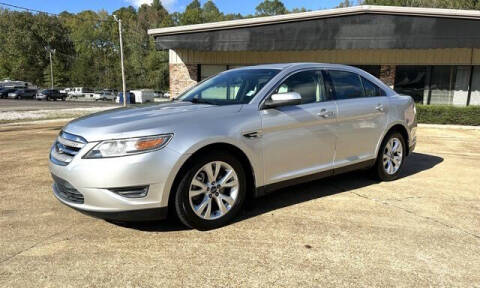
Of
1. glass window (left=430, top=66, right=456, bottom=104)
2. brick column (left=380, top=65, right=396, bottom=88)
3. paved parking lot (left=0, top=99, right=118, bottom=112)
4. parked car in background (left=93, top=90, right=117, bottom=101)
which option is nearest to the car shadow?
brick column (left=380, top=65, right=396, bottom=88)

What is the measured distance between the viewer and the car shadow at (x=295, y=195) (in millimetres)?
3619

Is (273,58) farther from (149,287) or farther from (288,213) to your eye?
(149,287)

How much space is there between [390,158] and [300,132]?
194cm

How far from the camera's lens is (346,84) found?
4.67 metres

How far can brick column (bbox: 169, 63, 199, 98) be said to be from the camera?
52.2ft

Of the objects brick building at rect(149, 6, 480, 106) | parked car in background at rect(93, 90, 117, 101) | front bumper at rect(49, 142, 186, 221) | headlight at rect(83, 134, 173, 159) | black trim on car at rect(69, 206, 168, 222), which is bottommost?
parked car in background at rect(93, 90, 117, 101)

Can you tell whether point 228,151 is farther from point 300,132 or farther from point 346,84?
point 346,84

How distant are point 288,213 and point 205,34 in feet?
38.0

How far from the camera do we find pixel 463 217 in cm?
393

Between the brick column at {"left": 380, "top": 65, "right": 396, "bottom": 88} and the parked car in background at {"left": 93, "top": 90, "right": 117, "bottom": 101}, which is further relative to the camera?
the parked car in background at {"left": 93, "top": 90, "right": 117, "bottom": 101}

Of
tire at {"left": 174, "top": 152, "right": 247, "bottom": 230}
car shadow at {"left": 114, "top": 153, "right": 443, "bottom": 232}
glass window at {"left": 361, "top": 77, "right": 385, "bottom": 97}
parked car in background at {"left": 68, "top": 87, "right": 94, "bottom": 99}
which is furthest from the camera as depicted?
parked car in background at {"left": 68, "top": 87, "right": 94, "bottom": 99}

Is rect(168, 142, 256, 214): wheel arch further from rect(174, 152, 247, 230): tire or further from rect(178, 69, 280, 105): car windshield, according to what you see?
rect(178, 69, 280, 105): car windshield

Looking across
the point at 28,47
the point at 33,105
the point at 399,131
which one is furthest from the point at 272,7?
the point at 399,131

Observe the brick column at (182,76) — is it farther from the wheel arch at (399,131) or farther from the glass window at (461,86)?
the wheel arch at (399,131)
